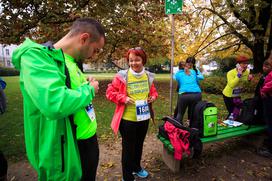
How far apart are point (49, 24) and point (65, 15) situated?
93 cm

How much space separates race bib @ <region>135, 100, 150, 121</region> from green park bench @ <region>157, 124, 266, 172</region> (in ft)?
2.46

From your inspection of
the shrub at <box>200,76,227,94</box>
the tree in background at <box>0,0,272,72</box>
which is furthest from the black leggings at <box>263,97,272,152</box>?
the shrub at <box>200,76,227,94</box>

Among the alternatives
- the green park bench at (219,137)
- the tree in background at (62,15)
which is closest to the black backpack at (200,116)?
the green park bench at (219,137)

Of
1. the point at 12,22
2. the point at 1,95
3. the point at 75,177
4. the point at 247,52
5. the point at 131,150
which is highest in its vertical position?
the point at 12,22

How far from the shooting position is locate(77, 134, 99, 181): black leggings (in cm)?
179

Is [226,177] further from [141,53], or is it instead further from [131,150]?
[141,53]

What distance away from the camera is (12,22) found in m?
9.34

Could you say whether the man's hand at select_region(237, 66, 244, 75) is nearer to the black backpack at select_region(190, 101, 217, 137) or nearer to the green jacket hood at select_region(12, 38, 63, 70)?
the black backpack at select_region(190, 101, 217, 137)

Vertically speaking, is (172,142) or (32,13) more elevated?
(32,13)

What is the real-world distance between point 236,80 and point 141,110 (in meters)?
3.21

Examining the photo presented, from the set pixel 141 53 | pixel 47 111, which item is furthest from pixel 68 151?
pixel 141 53

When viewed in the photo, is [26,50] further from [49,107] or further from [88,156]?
[88,156]

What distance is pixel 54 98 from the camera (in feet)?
4.13

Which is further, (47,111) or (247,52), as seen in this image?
(247,52)
